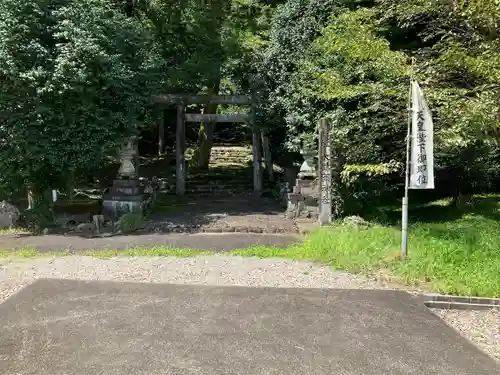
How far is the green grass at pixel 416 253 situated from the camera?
6207 millimetres

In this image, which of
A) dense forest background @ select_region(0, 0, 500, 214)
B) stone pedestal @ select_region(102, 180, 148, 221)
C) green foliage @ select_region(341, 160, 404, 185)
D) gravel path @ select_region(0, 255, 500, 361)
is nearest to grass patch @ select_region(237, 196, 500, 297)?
gravel path @ select_region(0, 255, 500, 361)

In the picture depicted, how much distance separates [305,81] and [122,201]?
17.1ft

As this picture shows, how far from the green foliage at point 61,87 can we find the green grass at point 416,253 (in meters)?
2.72

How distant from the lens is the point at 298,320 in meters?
4.89

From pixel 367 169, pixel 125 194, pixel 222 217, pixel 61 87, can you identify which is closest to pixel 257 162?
pixel 222 217

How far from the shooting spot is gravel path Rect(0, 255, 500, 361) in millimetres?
6195

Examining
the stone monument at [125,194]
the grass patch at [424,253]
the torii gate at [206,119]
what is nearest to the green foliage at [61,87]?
the stone monument at [125,194]

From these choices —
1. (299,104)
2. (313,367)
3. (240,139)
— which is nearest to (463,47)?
(299,104)

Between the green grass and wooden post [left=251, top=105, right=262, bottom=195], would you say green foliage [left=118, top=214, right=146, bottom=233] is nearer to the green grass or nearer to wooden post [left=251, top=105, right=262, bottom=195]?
the green grass

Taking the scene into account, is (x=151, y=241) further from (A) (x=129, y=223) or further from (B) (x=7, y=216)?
(B) (x=7, y=216)

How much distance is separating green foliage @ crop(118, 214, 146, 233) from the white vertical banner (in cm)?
587

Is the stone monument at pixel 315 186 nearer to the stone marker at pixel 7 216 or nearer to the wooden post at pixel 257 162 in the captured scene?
the wooden post at pixel 257 162

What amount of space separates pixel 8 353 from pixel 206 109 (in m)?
14.7

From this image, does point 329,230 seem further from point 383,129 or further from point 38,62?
point 38,62
